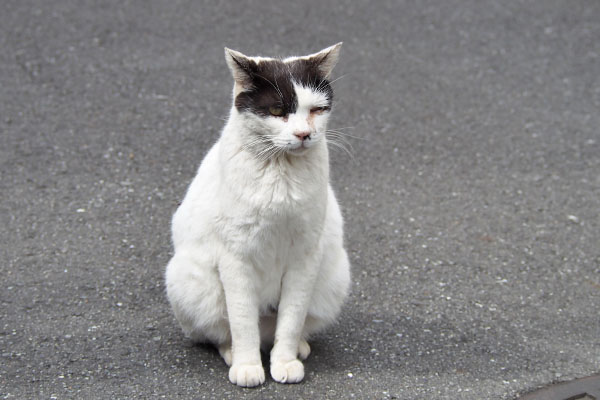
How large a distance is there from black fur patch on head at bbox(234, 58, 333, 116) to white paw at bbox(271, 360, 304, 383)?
4.11 feet

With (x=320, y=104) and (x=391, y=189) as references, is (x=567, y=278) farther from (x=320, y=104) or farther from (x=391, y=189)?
(x=320, y=104)

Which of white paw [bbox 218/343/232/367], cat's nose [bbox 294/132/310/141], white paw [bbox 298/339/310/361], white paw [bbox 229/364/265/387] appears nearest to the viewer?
cat's nose [bbox 294/132/310/141]

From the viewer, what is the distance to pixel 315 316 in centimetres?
360

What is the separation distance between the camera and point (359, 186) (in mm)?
5555

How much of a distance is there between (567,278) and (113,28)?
522cm

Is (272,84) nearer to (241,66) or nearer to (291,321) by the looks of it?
(241,66)

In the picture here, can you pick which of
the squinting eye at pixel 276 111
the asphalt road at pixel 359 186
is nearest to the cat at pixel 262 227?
the squinting eye at pixel 276 111

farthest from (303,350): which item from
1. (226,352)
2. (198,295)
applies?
(198,295)

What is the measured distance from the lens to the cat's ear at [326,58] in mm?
3184

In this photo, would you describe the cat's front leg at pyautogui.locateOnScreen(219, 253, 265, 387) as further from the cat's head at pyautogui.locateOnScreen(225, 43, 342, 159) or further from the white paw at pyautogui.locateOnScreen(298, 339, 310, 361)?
the cat's head at pyautogui.locateOnScreen(225, 43, 342, 159)

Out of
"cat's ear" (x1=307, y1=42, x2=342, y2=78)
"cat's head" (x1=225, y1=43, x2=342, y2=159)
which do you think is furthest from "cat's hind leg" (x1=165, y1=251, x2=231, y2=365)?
"cat's ear" (x1=307, y1=42, x2=342, y2=78)

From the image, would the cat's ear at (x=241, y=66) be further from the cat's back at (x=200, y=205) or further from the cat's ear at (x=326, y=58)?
the cat's back at (x=200, y=205)

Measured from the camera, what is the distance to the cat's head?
3.04m

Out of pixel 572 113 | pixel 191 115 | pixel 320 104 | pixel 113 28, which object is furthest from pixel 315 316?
pixel 113 28
